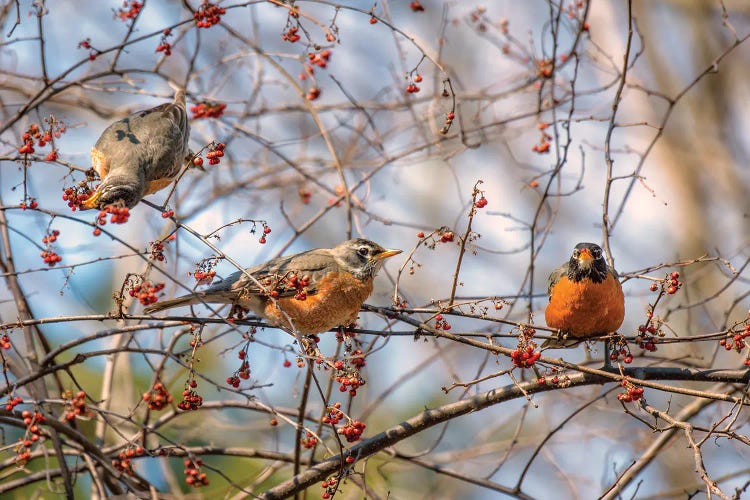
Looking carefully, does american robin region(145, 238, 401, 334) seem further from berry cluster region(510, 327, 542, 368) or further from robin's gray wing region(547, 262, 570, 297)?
berry cluster region(510, 327, 542, 368)

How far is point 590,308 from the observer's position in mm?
4664

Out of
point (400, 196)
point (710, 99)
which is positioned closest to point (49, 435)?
point (400, 196)

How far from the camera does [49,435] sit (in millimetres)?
3682

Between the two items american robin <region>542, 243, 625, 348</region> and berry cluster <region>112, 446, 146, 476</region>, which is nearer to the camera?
berry cluster <region>112, 446, 146, 476</region>

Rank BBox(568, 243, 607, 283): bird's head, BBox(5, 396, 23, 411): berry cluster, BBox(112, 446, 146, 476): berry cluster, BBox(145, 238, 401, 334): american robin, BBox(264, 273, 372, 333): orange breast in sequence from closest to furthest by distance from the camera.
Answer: BBox(5, 396, 23, 411): berry cluster
BBox(112, 446, 146, 476): berry cluster
BBox(145, 238, 401, 334): american robin
BBox(264, 273, 372, 333): orange breast
BBox(568, 243, 607, 283): bird's head

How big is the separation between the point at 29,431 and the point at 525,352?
1975mm

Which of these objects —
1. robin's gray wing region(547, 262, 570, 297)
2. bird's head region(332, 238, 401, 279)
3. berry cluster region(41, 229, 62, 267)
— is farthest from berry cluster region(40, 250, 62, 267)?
robin's gray wing region(547, 262, 570, 297)

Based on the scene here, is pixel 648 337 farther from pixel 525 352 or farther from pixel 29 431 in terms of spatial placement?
pixel 29 431

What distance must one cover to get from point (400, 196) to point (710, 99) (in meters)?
5.02

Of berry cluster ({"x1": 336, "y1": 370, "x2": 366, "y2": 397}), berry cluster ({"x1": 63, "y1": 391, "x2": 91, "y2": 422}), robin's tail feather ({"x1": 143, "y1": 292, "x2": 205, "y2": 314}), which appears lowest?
berry cluster ({"x1": 63, "y1": 391, "x2": 91, "y2": 422})

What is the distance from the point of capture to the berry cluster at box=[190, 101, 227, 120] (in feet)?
16.0

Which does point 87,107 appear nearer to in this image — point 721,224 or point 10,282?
point 10,282

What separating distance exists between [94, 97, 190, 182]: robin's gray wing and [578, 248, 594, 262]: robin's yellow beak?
252cm

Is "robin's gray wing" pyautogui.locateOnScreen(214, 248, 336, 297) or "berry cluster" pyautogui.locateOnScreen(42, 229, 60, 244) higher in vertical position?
"robin's gray wing" pyautogui.locateOnScreen(214, 248, 336, 297)
